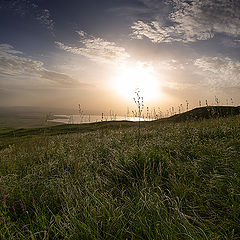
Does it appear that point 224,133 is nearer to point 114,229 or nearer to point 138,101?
point 138,101

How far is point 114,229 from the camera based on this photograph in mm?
2004

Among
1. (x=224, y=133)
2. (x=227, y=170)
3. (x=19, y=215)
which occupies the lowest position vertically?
(x=19, y=215)

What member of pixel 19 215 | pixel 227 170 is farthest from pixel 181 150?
pixel 19 215

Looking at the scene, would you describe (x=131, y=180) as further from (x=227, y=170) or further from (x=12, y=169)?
(x=12, y=169)

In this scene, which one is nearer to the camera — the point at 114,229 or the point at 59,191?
the point at 114,229

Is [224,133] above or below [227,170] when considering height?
above

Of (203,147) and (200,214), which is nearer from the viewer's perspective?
(200,214)

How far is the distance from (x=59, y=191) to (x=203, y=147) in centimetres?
362

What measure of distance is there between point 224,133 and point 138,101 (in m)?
3.25

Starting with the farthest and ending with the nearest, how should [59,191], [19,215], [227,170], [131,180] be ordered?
[131,180], [227,170], [59,191], [19,215]

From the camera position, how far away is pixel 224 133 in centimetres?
561

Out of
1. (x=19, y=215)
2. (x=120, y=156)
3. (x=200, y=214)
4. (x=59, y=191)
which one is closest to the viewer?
(x=200, y=214)

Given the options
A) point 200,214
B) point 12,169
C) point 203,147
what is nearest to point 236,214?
point 200,214

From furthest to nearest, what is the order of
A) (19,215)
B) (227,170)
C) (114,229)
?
(227,170)
(19,215)
(114,229)
